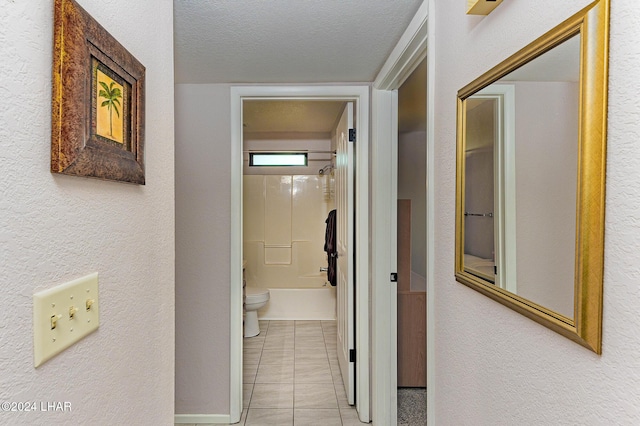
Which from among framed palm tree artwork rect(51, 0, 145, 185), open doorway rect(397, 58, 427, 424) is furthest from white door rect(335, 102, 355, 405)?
framed palm tree artwork rect(51, 0, 145, 185)

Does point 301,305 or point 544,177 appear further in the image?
point 301,305

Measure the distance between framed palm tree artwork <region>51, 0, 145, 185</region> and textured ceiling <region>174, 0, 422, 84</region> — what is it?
0.80m

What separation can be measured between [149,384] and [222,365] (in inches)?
61.7

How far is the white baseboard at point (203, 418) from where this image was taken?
8.14 feet

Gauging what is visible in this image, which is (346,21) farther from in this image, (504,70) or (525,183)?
(525,183)

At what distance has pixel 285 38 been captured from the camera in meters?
1.82

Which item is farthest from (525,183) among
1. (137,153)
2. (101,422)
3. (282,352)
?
(282,352)

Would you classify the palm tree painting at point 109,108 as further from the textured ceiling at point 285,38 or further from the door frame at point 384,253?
the door frame at point 384,253

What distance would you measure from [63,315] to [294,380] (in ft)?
8.68

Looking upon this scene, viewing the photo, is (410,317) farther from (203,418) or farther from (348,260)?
(203,418)

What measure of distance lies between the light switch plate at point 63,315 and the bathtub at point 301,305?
13.1 ft

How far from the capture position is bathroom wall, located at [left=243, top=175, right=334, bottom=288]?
4965 millimetres

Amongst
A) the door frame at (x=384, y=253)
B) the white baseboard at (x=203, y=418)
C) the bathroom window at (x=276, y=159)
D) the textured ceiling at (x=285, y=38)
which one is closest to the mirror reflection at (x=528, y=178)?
the textured ceiling at (x=285, y=38)

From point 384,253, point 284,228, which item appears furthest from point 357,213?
point 284,228
